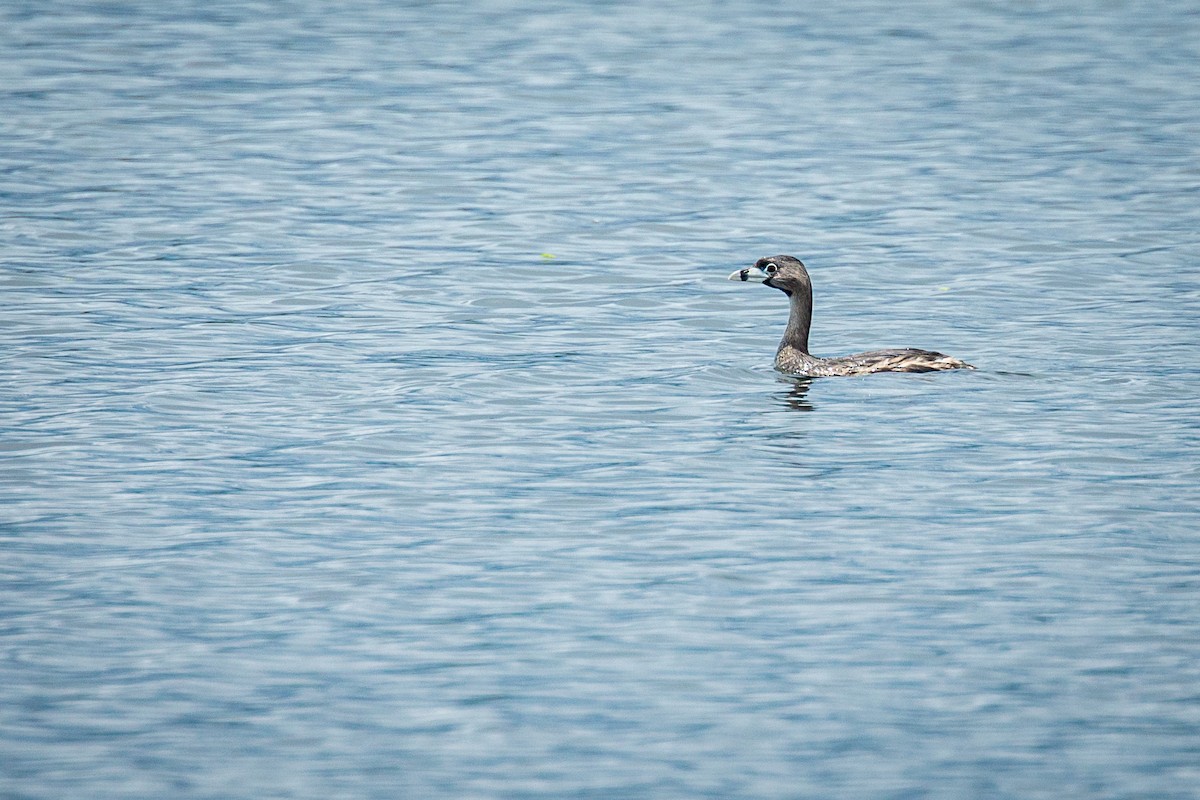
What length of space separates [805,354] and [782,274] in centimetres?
102

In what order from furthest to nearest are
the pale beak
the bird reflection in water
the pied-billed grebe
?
the pale beak
the pied-billed grebe
the bird reflection in water

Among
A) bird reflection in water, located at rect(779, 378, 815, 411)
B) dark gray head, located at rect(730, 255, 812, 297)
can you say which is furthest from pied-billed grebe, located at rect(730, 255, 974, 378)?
bird reflection in water, located at rect(779, 378, 815, 411)

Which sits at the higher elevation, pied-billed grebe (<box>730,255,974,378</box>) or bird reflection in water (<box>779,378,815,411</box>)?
pied-billed grebe (<box>730,255,974,378</box>)

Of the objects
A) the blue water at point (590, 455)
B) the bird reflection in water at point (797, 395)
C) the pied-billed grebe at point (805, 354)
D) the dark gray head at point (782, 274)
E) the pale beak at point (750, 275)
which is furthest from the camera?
the pale beak at point (750, 275)

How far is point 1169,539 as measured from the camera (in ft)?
45.6

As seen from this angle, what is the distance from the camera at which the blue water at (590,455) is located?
10953mm

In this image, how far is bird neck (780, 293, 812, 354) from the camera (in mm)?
19891

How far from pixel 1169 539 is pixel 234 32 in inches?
1358

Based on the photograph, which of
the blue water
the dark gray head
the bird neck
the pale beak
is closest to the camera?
the blue water

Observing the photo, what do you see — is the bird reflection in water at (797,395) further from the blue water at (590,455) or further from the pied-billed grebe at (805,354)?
the pied-billed grebe at (805,354)

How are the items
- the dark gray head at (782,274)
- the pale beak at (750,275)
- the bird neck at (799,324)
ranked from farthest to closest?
1. the pale beak at (750,275)
2. the dark gray head at (782,274)
3. the bird neck at (799,324)

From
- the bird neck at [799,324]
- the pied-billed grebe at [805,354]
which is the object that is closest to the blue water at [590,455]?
the pied-billed grebe at [805,354]

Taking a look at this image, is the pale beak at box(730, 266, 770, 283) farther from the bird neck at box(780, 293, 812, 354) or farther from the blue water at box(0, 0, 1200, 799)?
the blue water at box(0, 0, 1200, 799)

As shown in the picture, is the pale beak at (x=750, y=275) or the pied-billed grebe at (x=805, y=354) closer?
the pied-billed grebe at (x=805, y=354)
